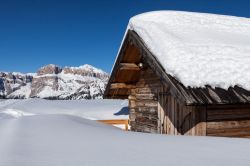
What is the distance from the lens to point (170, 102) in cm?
823

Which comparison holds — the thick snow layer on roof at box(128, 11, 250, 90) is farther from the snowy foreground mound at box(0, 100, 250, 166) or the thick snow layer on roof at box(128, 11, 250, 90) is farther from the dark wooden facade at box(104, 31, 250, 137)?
the snowy foreground mound at box(0, 100, 250, 166)

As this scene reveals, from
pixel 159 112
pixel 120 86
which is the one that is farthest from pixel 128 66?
pixel 159 112

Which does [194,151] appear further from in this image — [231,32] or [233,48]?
[231,32]

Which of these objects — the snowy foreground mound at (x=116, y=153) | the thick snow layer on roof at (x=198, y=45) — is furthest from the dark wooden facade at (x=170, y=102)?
the snowy foreground mound at (x=116, y=153)

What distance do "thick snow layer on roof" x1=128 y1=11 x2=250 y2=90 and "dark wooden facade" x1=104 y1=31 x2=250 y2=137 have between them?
0.75ft

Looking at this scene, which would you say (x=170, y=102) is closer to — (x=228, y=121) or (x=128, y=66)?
(x=228, y=121)

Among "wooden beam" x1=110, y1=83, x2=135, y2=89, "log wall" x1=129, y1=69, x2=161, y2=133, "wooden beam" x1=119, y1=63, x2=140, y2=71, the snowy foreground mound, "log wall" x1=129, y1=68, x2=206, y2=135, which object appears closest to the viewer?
the snowy foreground mound

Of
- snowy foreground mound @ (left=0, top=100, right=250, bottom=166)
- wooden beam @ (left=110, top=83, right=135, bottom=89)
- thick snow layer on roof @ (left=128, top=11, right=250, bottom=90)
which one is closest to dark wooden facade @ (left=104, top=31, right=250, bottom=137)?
wooden beam @ (left=110, top=83, right=135, bottom=89)

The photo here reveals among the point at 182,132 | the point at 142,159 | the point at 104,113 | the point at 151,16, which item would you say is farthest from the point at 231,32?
the point at 104,113

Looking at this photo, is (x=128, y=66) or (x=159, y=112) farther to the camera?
(x=128, y=66)

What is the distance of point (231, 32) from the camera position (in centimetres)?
981

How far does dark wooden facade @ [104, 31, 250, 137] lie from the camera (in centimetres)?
625

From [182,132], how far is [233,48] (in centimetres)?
289

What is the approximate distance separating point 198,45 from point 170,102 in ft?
5.98
